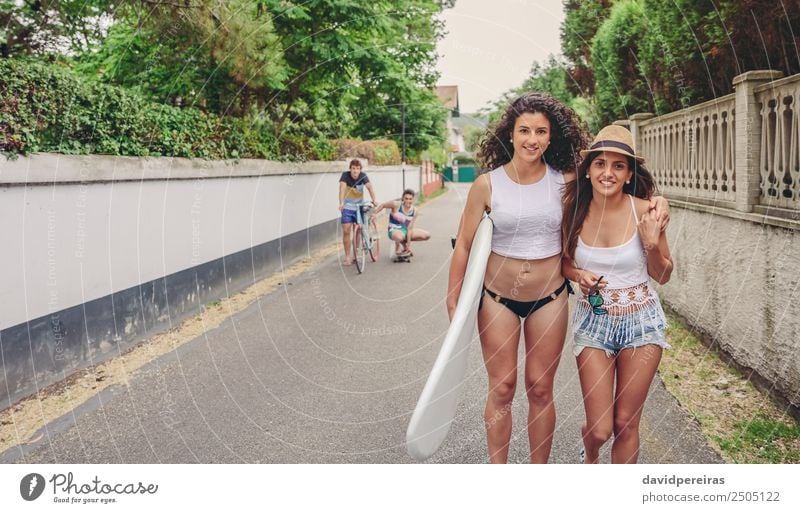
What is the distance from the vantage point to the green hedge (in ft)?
15.4

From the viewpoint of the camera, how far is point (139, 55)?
9.10 meters

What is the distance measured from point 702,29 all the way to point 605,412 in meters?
4.59

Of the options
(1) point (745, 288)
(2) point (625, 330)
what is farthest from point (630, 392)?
(1) point (745, 288)

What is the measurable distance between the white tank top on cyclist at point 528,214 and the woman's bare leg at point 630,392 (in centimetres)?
56

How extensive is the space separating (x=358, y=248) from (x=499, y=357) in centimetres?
742

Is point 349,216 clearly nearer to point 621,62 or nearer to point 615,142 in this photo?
point 621,62

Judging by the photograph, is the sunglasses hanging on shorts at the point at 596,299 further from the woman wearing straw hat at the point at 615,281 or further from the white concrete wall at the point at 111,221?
the white concrete wall at the point at 111,221

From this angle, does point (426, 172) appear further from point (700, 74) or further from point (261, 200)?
point (700, 74)

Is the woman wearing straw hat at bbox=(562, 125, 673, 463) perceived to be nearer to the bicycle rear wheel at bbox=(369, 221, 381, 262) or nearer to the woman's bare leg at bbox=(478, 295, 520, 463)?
the woman's bare leg at bbox=(478, 295, 520, 463)

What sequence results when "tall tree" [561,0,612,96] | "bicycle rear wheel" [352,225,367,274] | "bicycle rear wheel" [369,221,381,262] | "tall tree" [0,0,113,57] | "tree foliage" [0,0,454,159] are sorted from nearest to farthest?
"tall tree" [0,0,113,57]
"tree foliage" [0,0,454,159]
"tall tree" [561,0,612,96]
"bicycle rear wheel" [352,225,367,274]
"bicycle rear wheel" [369,221,381,262]

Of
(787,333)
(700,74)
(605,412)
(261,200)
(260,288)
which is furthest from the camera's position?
(261,200)

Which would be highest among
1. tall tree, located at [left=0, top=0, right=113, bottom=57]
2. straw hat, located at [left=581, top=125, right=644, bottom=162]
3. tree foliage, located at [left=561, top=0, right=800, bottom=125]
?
tall tree, located at [left=0, top=0, right=113, bottom=57]

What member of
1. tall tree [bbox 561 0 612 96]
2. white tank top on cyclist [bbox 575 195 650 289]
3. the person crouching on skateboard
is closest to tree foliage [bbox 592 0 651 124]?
tall tree [bbox 561 0 612 96]
